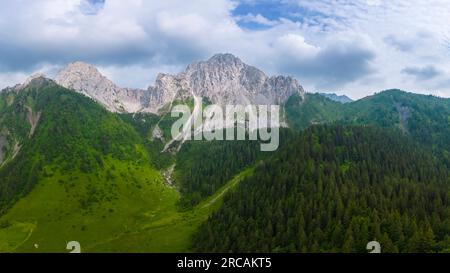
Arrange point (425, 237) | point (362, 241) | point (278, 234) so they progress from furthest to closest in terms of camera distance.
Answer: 1. point (278, 234)
2. point (362, 241)
3. point (425, 237)

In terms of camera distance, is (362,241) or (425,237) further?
(362,241)
